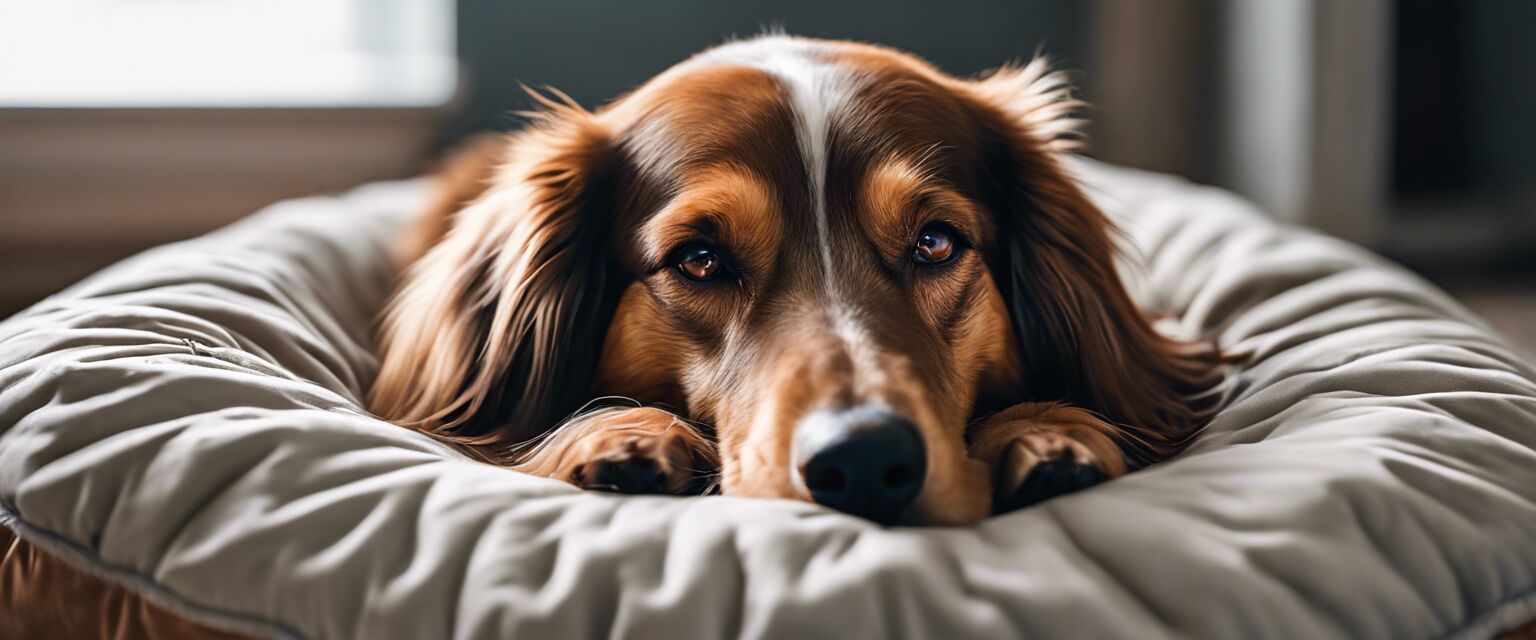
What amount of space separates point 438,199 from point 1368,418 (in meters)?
1.76

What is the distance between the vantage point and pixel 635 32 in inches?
170

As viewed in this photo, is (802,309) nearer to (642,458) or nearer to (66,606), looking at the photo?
(642,458)

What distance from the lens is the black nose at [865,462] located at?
1.21 metres

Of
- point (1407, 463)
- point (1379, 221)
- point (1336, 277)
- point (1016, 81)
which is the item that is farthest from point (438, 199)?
point (1379, 221)

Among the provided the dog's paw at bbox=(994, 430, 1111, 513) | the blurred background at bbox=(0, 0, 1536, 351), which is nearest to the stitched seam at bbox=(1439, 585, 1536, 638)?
the dog's paw at bbox=(994, 430, 1111, 513)

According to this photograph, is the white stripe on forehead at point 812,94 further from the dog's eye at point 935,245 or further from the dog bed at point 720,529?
the dog bed at point 720,529

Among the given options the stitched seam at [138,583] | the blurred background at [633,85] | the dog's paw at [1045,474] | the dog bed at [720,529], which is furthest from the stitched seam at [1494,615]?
the blurred background at [633,85]

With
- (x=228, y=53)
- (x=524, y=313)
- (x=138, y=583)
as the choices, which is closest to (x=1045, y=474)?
(x=524, y=313)

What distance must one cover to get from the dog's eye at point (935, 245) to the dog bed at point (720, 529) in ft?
1.32

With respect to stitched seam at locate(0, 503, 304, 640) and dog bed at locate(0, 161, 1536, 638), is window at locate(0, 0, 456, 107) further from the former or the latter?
stitched seam at locate(0, 503, 304, 640)

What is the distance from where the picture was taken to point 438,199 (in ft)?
8.09

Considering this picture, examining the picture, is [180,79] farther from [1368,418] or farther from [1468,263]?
[1468,263]

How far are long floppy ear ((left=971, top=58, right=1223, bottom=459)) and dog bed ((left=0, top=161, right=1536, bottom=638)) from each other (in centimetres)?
20

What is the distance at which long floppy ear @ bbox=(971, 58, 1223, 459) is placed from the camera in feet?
5.79
